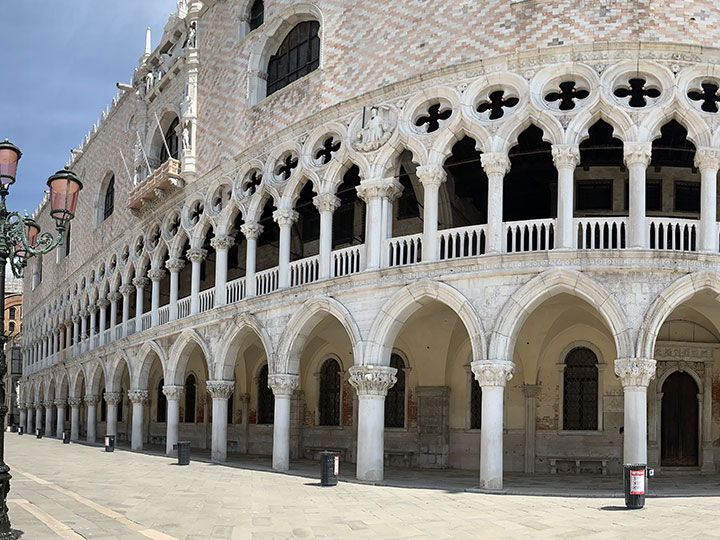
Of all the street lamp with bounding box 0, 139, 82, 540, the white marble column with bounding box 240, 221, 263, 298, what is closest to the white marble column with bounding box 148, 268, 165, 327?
the white marble column with bounding box 240, 221, 263, 298

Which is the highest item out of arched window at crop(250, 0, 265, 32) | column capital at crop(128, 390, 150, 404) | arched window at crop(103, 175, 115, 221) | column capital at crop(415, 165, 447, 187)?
arched window at crop(250, 0, 265, 32)

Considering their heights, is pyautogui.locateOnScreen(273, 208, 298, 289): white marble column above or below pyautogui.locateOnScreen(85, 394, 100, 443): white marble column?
above

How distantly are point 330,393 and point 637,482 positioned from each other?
13.4 meters

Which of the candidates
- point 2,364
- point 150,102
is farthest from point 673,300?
point 150,102

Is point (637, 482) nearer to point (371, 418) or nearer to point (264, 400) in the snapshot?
point (371, 418)

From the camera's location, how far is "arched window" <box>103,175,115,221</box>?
3622 cm

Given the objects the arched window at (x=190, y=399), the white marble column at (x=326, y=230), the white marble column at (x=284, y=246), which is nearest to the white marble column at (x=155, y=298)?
the arched window at (x=190, y=399)

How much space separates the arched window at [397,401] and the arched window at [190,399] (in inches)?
457

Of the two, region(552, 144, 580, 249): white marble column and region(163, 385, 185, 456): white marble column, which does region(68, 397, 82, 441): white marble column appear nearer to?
region(163, 385, 185, 456): white marble column

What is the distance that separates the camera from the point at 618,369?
1527 centimetres

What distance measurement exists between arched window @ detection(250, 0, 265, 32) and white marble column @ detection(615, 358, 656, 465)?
47.3ft

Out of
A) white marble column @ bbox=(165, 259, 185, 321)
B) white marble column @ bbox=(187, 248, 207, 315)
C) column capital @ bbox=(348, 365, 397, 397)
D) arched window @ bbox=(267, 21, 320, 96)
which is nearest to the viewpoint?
column capital @ bbox=(348, 365, 397, 397)

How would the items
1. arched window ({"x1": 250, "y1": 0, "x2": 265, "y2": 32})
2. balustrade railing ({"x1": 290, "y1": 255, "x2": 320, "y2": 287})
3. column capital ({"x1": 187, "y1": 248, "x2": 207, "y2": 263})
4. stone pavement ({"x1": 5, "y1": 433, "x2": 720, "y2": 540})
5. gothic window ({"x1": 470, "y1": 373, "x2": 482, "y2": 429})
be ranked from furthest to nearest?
1. column capital ({"x1": 187, "y1": 248, "x2": 207, "y2": 263})
2. arched window ({"x1": 250, "y1": 0, "x2": 265, "y2": 32})
3. gothic window ({"x1": 470, "y1": 373, "x2": 482, "y2": 429})
4. balustrade railing ({"x1": 290, "y1": 255, "x2": 320, "y2": 287})
5. stone pavement ({"x1": 5, "y1": 433, "x2": 720, "y2": 540})

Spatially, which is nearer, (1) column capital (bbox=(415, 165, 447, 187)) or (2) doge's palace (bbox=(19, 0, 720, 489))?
(2) doge's palace (bbox=(19, 0, 720, 489))
